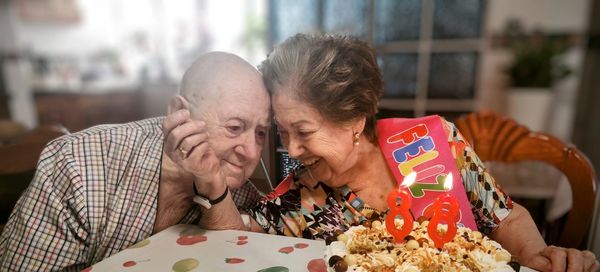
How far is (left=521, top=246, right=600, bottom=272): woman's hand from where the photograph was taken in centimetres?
75

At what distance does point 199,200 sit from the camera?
0.87 meters

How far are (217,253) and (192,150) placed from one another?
0.74ft

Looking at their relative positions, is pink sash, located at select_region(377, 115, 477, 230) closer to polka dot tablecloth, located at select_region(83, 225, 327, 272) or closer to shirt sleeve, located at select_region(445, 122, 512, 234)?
shirt sleeve, located at select_region(445, 122, 512, 234)

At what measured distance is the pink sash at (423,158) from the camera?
0.88 meters

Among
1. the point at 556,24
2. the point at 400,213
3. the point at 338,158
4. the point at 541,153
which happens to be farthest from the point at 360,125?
the point at 556,24

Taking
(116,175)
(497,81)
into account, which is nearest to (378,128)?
(116,175)

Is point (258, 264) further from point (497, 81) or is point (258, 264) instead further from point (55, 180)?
point (497, 81)

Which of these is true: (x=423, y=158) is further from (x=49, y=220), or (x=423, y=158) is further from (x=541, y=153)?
(x=49, y=220)

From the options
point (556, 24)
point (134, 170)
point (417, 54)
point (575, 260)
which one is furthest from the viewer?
point (556, 24)

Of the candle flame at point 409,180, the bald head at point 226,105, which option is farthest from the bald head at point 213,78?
the candle flame at point 409,180

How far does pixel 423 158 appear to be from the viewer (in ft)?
2.98

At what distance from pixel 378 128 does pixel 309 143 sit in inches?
8.6

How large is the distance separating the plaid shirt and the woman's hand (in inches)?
33.3

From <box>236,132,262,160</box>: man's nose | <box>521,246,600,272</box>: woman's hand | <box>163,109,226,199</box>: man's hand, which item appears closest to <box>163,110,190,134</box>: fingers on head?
<box>163,109,226,199</box>: man's hand
